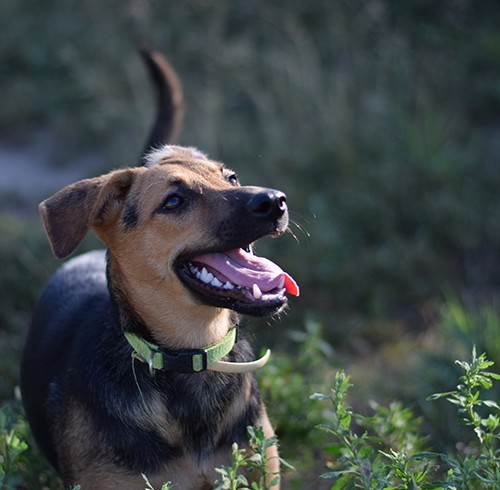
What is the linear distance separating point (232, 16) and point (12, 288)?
4429 millimetres

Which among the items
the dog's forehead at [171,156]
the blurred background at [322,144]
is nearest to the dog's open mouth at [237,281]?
the dog's forehead at [171,156]

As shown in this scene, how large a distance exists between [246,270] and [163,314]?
14.8 inches

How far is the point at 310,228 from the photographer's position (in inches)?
252

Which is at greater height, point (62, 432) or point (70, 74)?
point (62, 432)

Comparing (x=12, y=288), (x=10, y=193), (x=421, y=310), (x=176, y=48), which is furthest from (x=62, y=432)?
(x=176, y=48)

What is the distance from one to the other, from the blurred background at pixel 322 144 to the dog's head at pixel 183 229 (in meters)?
1.33

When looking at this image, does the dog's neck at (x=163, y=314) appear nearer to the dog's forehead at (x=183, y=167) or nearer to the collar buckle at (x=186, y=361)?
the collar buckle at (x=186, y=361)

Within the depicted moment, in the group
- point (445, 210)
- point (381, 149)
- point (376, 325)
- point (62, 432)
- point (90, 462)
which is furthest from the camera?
point (381, 149)

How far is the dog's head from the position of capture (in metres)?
3.12

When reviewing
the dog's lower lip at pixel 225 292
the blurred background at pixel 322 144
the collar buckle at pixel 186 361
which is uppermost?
the dog's lower lip at pixel 225 292

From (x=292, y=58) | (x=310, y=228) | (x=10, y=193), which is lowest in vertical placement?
(x=10, y=193)

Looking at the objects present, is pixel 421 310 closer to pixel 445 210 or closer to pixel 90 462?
pixel 445 210

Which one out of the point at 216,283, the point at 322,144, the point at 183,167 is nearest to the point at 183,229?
the point at 216,283

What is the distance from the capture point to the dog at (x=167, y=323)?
3.19 metres
